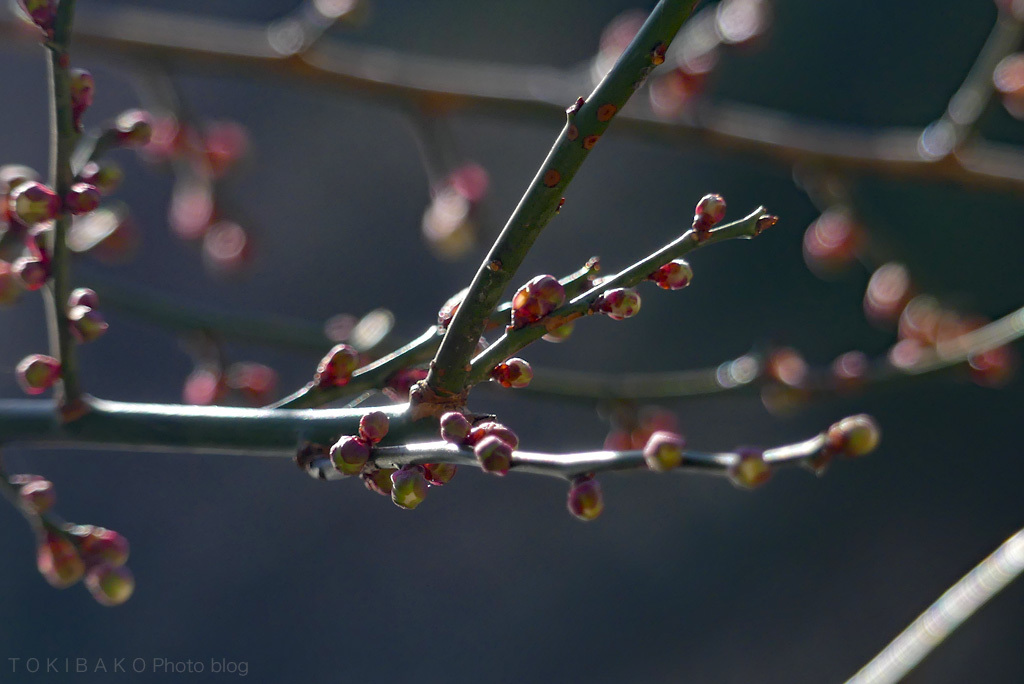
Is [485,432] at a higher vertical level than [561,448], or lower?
lower

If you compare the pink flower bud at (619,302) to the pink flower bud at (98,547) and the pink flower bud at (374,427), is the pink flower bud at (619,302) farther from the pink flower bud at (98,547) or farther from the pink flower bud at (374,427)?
the pink flower bud at (98,547)

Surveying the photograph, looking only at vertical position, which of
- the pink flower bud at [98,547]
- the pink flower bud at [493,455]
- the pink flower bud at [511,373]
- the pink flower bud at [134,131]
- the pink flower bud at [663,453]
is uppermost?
the pink flower bud at [134,131]

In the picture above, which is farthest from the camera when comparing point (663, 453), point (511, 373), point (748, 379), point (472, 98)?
point (472, 98)

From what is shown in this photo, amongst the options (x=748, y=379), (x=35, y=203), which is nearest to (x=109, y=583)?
(x=35, y=203)

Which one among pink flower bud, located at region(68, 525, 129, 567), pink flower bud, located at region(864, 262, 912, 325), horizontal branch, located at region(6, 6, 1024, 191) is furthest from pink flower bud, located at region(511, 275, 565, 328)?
pink flower bud, located at region(864, 262, 912, 325)

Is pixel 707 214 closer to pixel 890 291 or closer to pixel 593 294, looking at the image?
pixel 593 294

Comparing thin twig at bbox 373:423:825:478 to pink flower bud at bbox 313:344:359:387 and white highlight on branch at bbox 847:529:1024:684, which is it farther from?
white highlight on branch at bbox 847:529:1024:684

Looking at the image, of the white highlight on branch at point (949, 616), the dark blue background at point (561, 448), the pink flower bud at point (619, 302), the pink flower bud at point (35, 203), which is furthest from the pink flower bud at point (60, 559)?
the dark blue background at point (561, 448)
